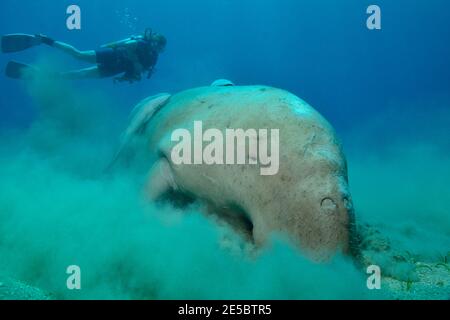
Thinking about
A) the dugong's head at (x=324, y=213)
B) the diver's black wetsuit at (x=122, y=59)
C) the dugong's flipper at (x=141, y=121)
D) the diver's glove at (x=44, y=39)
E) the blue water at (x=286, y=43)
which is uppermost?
the blue water at (x=286, y=43)

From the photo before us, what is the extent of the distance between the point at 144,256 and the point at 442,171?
1035cm

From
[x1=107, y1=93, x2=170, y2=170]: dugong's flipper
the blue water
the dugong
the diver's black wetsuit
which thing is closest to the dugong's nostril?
the dugong

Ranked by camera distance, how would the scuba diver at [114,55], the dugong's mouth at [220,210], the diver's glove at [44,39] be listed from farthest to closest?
the diver's glove at [44,39] < the scuba diver at [114,55] < the dugong's mouth at [220,210]

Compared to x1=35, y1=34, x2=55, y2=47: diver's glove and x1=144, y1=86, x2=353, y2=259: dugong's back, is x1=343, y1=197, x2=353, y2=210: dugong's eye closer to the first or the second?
x1=144, y1=86, x2=353, y2=259: dugong's back

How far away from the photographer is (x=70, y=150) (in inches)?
343

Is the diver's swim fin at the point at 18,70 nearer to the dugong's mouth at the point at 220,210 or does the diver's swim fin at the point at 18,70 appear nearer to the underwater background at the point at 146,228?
the underwater background at the point at 146,228

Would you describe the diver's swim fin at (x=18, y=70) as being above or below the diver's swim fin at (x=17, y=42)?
below

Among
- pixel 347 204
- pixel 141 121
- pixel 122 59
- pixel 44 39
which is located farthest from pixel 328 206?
pixel 44 39

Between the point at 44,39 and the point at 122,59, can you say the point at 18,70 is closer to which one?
the point at 44,39

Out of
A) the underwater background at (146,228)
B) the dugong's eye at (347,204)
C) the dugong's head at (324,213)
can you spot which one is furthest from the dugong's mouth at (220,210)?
the dugong's eye at (347,204)

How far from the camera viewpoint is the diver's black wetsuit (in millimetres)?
10758

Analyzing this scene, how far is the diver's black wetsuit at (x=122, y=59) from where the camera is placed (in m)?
10.8

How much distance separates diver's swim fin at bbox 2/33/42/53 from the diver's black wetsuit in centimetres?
219
